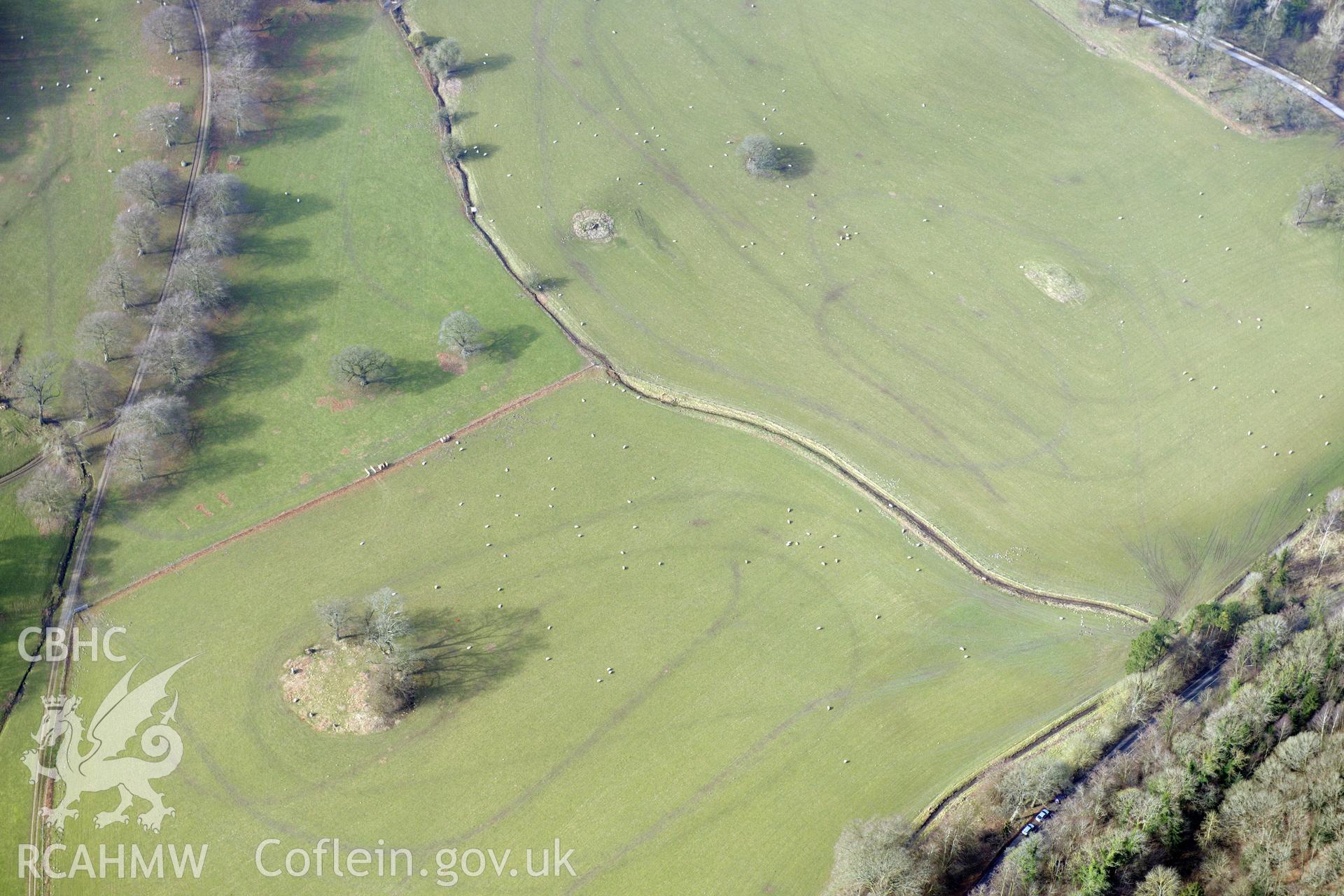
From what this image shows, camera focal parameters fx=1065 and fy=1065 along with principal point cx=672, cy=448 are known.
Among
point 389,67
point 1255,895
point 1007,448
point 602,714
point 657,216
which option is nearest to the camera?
point 1255,895

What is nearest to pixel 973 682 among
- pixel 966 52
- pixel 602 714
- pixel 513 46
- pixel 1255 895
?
pixel 1255 895

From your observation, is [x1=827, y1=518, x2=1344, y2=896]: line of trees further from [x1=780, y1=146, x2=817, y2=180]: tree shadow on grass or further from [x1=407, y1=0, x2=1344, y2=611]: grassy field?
[x1=780, y1=146, x2=817, y2=180]: tree shadow on grass

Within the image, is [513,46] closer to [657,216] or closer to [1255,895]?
[657,216]

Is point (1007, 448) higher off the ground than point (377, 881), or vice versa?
point (1007, 448)

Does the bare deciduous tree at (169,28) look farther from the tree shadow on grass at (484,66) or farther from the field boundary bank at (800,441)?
the field boundary bank at (800,441)

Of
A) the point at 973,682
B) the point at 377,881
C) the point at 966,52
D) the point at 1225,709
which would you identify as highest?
the point at 966,52

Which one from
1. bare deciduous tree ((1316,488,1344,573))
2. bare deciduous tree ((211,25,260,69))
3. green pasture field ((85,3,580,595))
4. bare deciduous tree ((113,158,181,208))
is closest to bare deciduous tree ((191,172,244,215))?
green pasture field ((85,3,580,595))

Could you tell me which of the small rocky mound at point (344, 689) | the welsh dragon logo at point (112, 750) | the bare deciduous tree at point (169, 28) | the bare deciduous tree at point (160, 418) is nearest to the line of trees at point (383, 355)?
the bare deciduous tree at point (160, 418)
